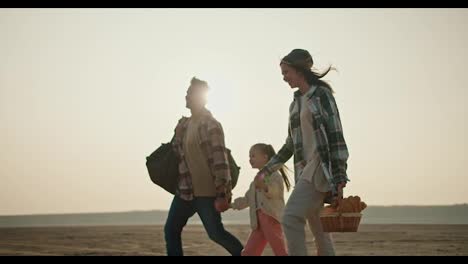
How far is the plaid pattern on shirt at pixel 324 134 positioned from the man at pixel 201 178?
985 millimetres

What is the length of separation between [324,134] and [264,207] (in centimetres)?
202

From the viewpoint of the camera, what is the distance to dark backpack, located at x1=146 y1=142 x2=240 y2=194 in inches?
299

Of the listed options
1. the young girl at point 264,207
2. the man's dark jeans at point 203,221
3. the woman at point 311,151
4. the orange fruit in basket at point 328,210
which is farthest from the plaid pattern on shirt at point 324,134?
the young girl at point 264,207

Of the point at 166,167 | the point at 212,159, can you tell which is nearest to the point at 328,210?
the point at 212,159

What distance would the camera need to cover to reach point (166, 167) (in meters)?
7.64

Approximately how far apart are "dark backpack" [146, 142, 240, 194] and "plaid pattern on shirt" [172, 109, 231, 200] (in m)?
0.06

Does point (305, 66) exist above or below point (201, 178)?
above

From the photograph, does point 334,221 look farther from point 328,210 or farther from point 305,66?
point 305,66

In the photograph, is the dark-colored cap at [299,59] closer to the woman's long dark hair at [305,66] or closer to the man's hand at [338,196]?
the woman's long dark hair at [305,66]

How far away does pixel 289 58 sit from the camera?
6609 millimetres

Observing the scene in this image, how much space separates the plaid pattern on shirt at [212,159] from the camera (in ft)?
24.1

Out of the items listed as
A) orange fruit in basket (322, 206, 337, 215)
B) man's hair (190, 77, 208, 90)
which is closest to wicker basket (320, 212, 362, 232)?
orange fruit in basket (322, 206, 337, 215)
